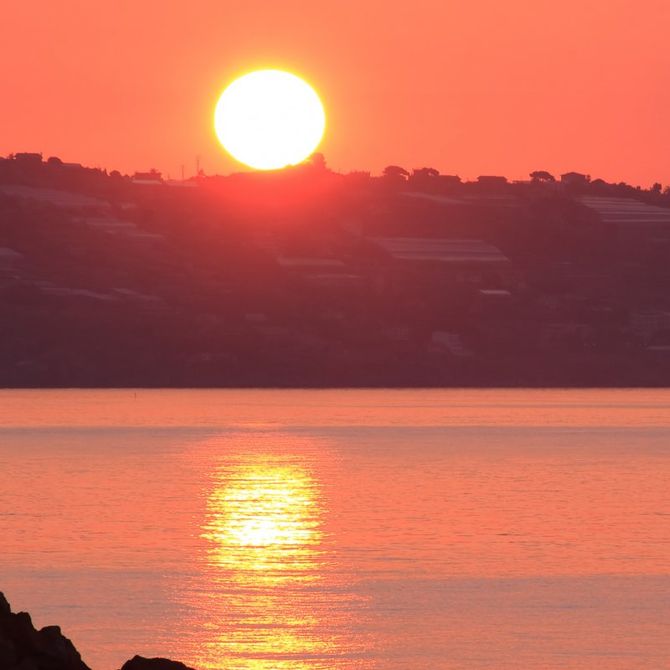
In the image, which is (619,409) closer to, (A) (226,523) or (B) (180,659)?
(A) (226,523)

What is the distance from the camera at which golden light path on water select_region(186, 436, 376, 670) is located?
101 ft

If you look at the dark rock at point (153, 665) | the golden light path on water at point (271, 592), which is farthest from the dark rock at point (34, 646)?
the golden light path on water at point (271, 592)

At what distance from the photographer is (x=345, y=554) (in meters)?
44.7

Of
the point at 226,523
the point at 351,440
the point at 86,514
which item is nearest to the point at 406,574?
the point at 226,523

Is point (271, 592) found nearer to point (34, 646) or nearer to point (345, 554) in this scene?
point (345, 554)

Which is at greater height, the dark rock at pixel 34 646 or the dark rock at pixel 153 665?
the dark rock at pixel 153 665

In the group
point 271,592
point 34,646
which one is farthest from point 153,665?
point 271,592

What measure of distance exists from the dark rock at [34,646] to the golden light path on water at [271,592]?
4.02 m

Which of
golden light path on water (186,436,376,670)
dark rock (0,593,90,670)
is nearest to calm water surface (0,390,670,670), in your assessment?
golden light path on water (186,436,376,670)

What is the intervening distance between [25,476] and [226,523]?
79.0ft

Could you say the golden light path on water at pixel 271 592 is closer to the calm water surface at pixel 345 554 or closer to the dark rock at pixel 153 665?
the calm water surface at pixel 345 554

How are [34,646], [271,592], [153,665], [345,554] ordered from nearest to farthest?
[153,665], [34,646], [271,592], [345,554]

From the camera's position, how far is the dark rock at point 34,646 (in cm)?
2586

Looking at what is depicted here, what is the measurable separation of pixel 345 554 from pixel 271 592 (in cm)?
744
